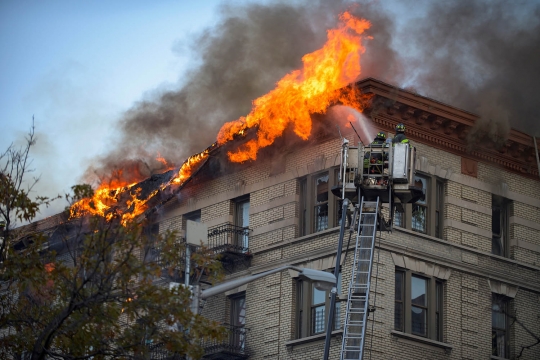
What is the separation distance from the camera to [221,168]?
107ft

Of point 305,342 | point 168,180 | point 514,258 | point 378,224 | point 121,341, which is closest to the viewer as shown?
point 121,341

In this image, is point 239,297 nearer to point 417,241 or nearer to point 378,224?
point 417,241

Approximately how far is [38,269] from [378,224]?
755 cm

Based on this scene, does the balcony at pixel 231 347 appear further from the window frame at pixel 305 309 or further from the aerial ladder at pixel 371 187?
the aerial ladder at pixel 371 187

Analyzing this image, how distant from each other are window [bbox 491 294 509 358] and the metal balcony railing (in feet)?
22.1

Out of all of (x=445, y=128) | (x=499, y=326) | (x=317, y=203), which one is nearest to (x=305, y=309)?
(x=317, y=203)

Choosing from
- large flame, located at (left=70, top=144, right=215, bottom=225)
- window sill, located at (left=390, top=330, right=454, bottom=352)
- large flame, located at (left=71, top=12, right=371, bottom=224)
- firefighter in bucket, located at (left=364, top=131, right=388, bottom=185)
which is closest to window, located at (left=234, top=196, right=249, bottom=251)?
large flame, located at (left=71, top=12, right=371, bottom=224)

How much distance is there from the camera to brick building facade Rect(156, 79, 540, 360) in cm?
2827

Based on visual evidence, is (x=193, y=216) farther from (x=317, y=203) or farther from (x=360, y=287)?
(x=360, y=287)

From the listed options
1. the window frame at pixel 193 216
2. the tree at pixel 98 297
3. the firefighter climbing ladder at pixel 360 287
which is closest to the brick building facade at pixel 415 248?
the window frame at pixel 193 216

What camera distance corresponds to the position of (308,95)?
29391 mm

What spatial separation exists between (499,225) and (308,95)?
21.1 feet

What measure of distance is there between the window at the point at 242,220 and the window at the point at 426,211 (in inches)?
181

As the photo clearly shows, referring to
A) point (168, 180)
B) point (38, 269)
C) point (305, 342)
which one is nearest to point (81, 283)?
point (38, 269)
